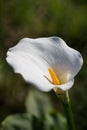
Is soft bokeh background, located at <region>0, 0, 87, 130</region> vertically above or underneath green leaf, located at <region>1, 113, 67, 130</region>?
underneath

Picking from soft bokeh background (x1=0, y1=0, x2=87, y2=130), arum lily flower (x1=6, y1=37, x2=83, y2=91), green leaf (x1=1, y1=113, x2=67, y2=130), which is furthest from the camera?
soft bokeh background (x1=0, y1=0, x2=87, y2=130)

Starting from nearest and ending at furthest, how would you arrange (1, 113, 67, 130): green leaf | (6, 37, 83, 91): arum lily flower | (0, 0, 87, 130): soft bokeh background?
(6, 37, 83, 91): arum lily flower < (1, 113, 67, 130): green leaf < (0, 0, 87, 130): soft bokeh background

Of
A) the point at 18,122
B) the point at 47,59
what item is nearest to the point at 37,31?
the point at 18,122

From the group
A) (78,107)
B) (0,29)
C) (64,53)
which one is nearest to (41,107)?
(78,107)

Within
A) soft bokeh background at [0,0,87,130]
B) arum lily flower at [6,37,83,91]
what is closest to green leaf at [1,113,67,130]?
arum lily flower at [6,37,83,91]

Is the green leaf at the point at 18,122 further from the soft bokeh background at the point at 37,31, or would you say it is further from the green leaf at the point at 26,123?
the soft bokeh background at the point at 37,31

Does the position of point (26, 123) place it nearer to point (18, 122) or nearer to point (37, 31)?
point (18, 122)

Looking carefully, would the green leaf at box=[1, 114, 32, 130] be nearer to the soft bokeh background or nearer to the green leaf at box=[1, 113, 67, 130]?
the green leaf at box=[1, 113, 67, 130]
